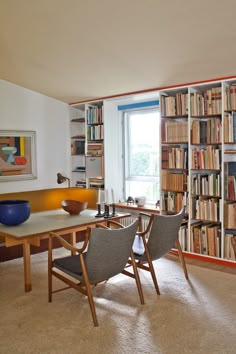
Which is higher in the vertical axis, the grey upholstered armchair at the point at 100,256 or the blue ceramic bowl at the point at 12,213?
the blue ceramic bowl at the point at 12,213

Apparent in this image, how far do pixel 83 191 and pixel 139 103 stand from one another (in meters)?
1.65

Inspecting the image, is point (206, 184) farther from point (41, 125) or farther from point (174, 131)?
point (41, 125)

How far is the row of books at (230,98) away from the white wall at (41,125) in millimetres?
2906

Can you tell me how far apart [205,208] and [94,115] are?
240 cm

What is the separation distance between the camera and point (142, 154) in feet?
19.1

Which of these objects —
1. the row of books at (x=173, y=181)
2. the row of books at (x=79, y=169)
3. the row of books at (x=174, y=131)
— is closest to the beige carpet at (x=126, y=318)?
the row of books at (x=173, y=181)

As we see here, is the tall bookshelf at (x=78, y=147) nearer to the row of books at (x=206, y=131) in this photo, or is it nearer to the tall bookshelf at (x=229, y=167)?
the row of books at (x=206, y=131)

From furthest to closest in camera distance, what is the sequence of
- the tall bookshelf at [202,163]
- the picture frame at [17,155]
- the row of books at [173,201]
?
the picture frame at [17,155], the row of books at [173,201], the tall bookshelf at [202,163]

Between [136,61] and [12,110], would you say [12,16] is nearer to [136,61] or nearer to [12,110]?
[136,61]

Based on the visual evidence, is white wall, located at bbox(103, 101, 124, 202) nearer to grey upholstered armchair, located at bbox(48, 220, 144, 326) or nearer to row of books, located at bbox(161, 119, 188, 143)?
row of books, located at bbox(161, 119, 188, 143)

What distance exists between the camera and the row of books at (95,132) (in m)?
5.71

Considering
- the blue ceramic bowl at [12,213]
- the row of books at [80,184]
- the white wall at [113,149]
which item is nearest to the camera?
the blue ceramic bowl at [12,213]

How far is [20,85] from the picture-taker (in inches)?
216

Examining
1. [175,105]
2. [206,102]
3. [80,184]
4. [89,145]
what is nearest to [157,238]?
[206,102]
